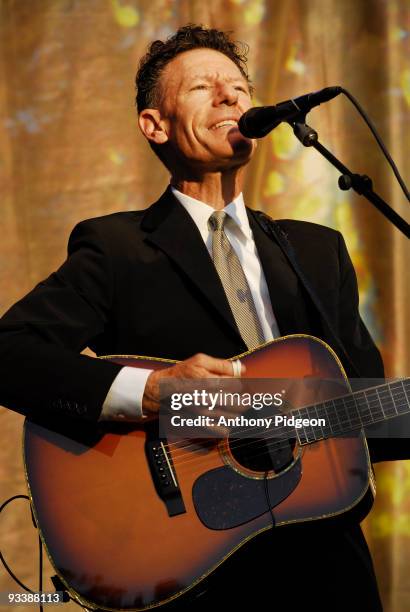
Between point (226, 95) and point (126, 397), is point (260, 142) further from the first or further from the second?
point (126, 397)

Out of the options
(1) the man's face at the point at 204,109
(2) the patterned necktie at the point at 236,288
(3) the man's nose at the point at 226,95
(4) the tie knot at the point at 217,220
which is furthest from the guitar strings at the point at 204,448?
(3) the man's nose at the point at 226,95

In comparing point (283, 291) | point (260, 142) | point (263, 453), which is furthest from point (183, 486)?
point (260, 142)

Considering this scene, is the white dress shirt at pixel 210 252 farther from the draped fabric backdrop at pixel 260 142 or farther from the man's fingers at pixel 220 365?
the draped fabric backdrop at pixel 260 142

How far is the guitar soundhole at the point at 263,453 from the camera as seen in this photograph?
6.05 ft

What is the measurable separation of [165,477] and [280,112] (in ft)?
2.74

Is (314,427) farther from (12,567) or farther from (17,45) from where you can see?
(17,45)

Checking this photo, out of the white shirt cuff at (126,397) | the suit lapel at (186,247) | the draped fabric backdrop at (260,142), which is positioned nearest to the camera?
the white shirt cuff at (126,397)

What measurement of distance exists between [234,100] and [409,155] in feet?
4.17

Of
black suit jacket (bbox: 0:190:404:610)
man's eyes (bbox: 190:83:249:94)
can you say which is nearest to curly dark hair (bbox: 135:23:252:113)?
man's eyes (bbox: 190:83:249:94)

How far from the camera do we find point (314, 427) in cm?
187

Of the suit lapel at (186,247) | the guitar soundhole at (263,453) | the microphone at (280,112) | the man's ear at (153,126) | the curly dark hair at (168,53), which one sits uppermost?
the curly dark hair at (168,53)

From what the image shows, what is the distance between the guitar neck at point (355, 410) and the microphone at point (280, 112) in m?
0.64

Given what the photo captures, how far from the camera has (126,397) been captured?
1847mm

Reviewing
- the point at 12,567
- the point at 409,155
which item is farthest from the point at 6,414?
the point at 409,155
